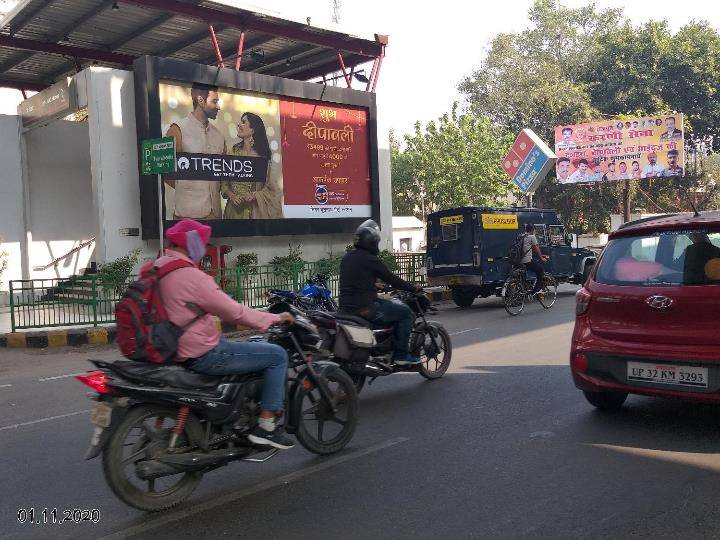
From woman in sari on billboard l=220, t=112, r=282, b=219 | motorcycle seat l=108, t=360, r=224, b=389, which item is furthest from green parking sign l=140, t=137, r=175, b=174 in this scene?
motorcycle seat l=108, t=360, r=224, b=389

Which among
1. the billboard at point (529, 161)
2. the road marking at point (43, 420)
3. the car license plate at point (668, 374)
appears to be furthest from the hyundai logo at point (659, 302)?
the billboard at point (529, 161)

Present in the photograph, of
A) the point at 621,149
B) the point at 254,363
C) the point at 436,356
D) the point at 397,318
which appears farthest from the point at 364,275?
the point at 621,149

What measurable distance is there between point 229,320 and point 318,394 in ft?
3.59

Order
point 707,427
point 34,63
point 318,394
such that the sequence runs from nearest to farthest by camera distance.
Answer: point 318,394 < point 707,427 < point 34,63

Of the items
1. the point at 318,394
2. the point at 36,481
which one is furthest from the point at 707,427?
the point at 36,481

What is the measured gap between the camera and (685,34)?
3534 centimetres

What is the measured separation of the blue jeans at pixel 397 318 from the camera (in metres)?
6.69

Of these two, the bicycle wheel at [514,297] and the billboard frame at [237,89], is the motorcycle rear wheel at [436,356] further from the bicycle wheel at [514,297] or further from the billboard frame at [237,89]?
the billboard frame at [237,89]

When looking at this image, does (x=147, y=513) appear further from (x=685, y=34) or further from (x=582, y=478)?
(x=685, y=34)

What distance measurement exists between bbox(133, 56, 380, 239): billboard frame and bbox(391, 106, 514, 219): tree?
14128mm

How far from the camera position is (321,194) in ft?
61.8

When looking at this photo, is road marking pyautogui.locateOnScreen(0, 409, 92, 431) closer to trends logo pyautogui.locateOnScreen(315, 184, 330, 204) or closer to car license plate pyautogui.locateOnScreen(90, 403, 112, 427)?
car license plate pyautogui.locateOnScreen(90, 403, 112, 427)
